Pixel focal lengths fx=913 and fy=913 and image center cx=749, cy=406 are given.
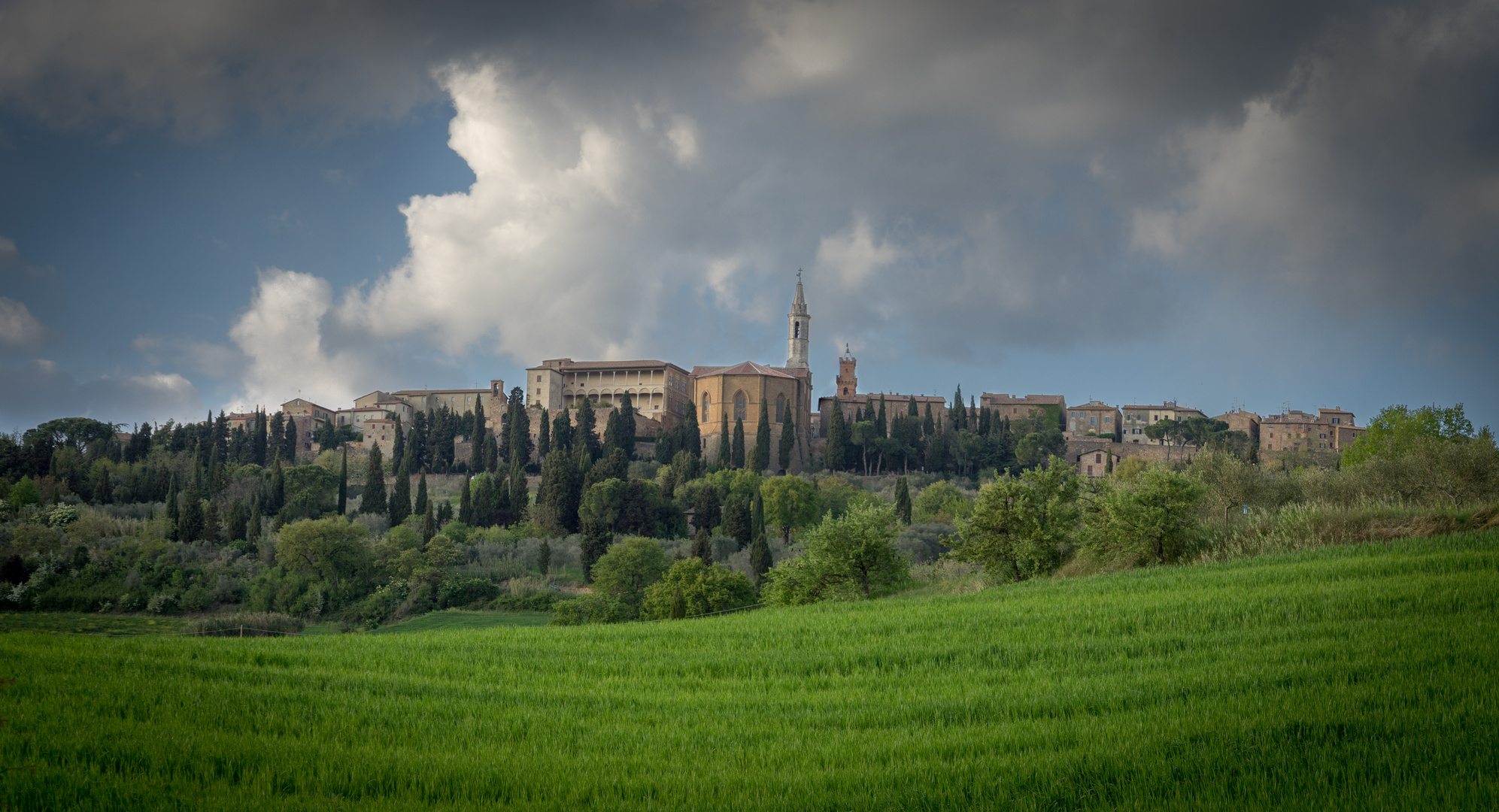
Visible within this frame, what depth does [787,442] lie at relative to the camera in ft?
271

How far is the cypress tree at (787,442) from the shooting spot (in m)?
79.8

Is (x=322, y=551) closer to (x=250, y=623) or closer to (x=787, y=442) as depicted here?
(x=250, y=623)

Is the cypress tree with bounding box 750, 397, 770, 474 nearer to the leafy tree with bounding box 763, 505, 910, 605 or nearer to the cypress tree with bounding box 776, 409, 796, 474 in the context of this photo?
the cypress tree with bounding box 776, 409, 796, 474

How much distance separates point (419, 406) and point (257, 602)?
65.3 meters

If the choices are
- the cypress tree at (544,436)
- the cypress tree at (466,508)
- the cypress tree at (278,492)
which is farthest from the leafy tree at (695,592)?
the cypress tree at (544,436)

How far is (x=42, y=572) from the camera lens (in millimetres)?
43688

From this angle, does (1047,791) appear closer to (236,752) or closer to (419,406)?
(236,752)

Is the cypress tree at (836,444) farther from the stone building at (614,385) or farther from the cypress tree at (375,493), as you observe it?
the cypress tree at (375,493)

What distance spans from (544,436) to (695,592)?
51163 mm

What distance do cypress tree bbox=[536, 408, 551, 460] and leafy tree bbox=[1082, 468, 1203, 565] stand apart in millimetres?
62358

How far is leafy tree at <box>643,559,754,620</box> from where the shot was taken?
3362 cm

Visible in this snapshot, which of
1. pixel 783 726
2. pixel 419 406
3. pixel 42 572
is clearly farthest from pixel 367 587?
pixel 419 406

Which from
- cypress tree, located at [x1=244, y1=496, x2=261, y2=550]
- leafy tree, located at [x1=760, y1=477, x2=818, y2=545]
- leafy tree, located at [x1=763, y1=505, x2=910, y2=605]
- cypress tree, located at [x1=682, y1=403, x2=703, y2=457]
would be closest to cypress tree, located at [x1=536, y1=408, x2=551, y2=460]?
cypress tree, located at [x1=682, y1=403, x2=703, y2=457]

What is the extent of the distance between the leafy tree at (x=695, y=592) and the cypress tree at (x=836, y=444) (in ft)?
136
